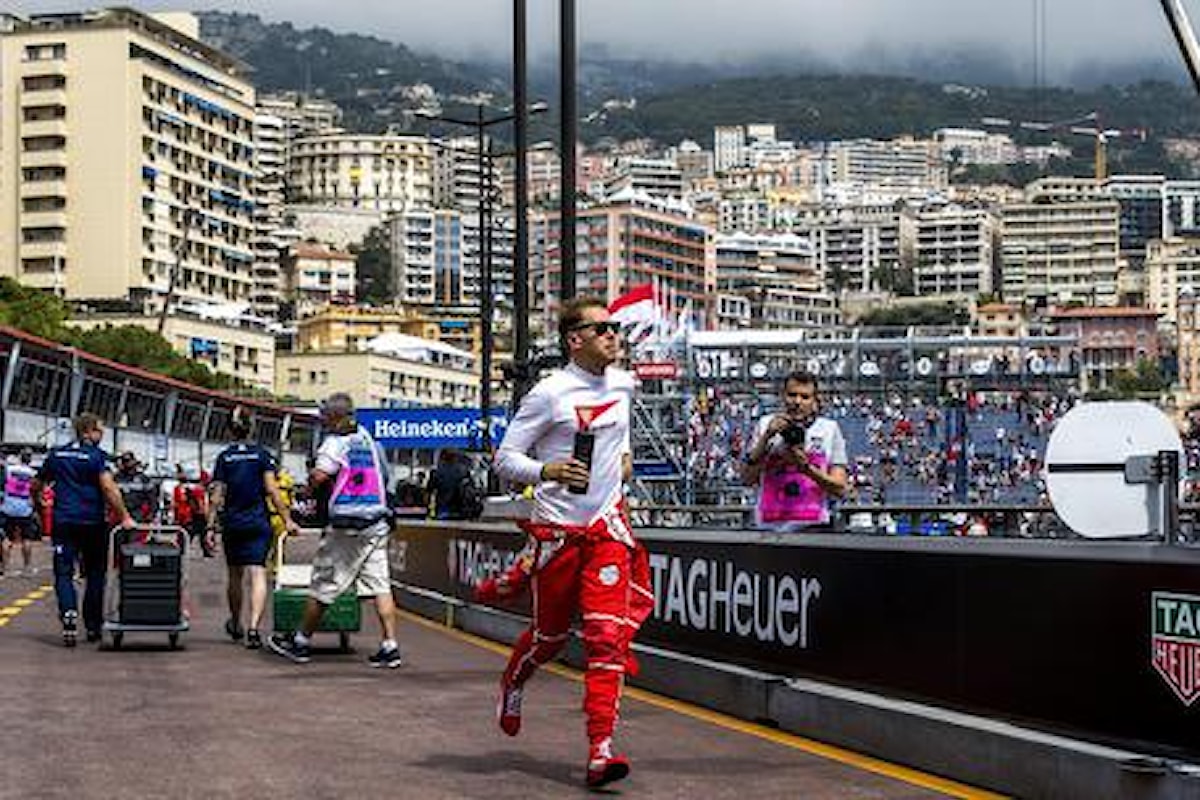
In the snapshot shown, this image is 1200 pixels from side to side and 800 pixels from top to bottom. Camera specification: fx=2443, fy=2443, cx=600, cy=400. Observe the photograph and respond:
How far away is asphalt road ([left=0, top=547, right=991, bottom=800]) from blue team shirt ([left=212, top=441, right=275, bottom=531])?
173 cm

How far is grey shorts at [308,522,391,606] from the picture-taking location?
54.7 ft

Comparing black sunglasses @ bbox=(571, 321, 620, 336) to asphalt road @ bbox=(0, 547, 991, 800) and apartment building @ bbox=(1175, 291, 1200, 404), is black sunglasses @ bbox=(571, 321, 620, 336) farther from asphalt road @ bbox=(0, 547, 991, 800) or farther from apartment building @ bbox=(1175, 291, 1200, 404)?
apartment building @ bbox=(1175, 291, 1200, 404)

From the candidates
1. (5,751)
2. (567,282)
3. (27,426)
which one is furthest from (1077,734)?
(27,426)

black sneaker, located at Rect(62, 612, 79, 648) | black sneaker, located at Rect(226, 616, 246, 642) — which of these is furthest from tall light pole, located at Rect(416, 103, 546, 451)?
black sneaker, located at Rect(62, 612, 79, 648)

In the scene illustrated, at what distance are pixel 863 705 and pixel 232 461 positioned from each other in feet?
27.8

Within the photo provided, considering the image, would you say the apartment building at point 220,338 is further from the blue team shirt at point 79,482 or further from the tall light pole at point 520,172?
the blue team shirt at point 79,482

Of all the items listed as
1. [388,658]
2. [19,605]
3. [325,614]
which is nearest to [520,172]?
[19,605]

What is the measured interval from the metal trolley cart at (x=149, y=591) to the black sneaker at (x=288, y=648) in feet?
2.33

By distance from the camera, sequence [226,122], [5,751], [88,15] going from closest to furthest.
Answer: [5,751] → [88,15] → [226,122]

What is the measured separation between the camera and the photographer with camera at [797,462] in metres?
13.1

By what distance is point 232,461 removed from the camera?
61.4ft

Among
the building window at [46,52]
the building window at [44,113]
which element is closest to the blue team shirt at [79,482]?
the building window at [46,52]

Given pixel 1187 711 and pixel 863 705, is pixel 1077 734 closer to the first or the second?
pixel 1187 711

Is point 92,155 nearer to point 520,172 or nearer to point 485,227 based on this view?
point 485,227
